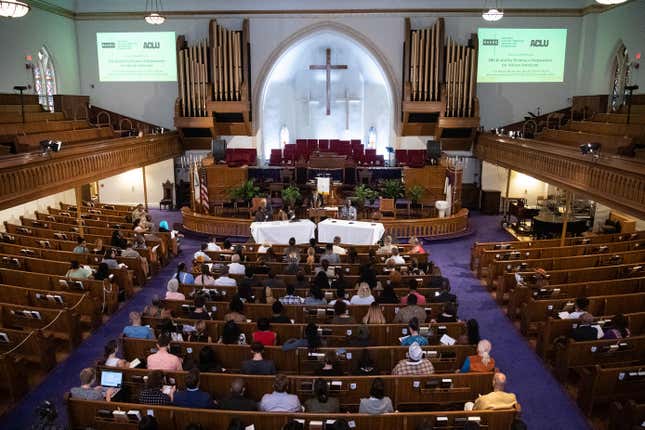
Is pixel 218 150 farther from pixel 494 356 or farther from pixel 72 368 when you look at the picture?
pixel 494 356

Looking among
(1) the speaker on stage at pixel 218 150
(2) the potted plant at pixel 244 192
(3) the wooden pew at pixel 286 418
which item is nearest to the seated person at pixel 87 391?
(3) the wooden pew at pixel 286 418

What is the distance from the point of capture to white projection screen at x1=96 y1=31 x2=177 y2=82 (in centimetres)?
1895

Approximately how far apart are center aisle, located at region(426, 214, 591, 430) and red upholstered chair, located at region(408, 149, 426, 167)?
4.68m

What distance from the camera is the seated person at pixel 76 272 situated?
28.6 feet

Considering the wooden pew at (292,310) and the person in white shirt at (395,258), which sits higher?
the person in white shirt at (395,258)

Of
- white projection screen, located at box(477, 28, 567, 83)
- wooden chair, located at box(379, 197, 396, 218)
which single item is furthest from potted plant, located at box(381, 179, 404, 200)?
white projection screen, located at box(477, 28, 567, 83)

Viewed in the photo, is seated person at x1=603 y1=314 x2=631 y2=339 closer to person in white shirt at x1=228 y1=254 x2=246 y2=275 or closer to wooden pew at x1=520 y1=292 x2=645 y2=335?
wooden pew at x1=520 y1=292 x2=645 y2=335

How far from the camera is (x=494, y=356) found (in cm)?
770

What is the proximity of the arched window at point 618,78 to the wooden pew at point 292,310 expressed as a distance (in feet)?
42.0

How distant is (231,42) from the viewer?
717 inches

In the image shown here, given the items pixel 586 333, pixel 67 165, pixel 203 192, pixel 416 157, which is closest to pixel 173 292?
pixel 67 165

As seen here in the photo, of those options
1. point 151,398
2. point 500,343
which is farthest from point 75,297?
point 500,343

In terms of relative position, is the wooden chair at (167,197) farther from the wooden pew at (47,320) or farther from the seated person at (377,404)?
the seated person at (377,404)

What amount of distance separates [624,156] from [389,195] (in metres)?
6.66
